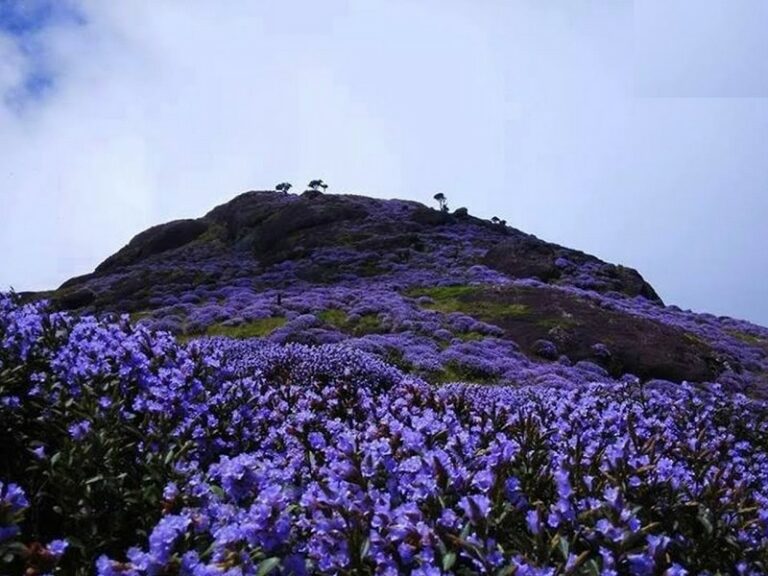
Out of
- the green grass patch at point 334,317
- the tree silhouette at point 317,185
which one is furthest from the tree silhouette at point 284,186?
the green grass patch at point 334,317

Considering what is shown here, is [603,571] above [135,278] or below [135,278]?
below

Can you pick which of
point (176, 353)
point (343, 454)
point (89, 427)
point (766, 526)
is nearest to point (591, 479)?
point (766, 526)

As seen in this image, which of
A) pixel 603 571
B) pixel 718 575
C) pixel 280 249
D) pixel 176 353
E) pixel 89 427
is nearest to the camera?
pixel 603 571

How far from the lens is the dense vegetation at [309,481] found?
11.5 feet

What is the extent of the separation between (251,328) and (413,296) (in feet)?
33.9

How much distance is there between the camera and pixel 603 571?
11.3 ft

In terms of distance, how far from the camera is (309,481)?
4.83 meters

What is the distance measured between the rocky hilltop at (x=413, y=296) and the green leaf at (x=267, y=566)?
9789 mm

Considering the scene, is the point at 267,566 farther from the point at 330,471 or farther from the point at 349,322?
the point at 349,322

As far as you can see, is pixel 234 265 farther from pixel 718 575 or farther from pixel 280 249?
pixel 718 575

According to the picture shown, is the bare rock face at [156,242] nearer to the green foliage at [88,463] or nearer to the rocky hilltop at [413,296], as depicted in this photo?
the rocky hilltop at [413,296]

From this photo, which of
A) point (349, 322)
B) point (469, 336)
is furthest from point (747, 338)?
point (349, 322)

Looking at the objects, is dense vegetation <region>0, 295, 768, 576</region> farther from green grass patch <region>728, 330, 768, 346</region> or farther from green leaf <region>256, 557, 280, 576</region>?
green grass patch <region>728, 330, 768, 346</region>

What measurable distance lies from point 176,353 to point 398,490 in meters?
3.78
